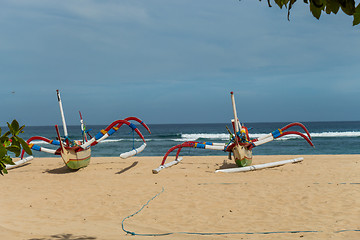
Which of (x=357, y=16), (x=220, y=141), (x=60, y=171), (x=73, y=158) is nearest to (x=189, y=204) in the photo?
(x=357, y=16)

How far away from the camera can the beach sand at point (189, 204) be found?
21.0ft

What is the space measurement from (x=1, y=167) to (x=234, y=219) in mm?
5070

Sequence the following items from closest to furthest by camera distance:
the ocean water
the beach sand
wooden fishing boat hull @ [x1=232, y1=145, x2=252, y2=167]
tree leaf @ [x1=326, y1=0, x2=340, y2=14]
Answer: tree leaf @ [x1=326, y1=0, x2=340, y2=14], the beach sand, wooden fishing boat hull @ [x1=232, y1=145, x2=252, y2=167], the ocean water

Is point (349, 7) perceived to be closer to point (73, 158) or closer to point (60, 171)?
point (73, 158)

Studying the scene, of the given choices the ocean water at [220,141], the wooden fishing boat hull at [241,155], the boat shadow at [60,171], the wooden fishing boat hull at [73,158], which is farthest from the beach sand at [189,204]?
the ocean water at [220,141]

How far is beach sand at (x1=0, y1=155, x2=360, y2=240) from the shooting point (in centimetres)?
641

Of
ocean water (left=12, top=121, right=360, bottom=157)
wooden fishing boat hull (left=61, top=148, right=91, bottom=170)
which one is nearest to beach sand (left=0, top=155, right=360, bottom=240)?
wooden fishing boat hull (left=61, top=148, right=91, bottom=170)

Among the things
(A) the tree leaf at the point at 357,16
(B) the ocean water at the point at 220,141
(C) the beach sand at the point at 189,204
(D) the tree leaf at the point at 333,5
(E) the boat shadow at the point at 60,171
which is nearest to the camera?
(A) the tree leaf at the point at 357,16

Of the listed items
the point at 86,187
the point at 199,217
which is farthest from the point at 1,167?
the point at 86,187

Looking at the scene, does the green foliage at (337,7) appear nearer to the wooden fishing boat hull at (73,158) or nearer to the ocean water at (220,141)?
the ocean water at (220,141)

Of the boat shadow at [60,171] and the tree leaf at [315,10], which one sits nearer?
the tree leaf at [315,10]

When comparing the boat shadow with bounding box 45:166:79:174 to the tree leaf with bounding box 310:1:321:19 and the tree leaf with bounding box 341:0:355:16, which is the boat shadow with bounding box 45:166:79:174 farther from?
the tree leaf with bounding box 341:0:355:16

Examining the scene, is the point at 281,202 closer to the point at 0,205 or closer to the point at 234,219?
the point at 234,219

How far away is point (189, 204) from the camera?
8336 mm
